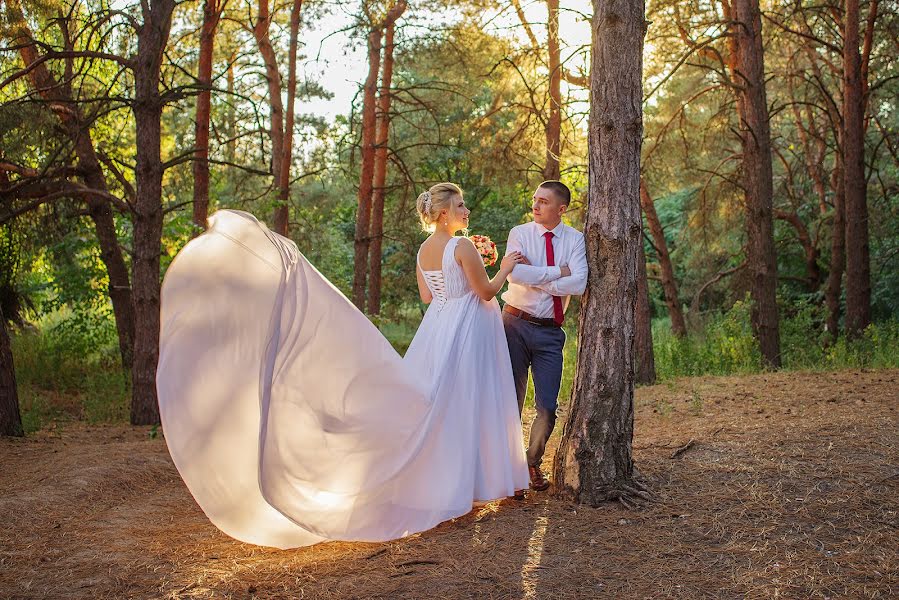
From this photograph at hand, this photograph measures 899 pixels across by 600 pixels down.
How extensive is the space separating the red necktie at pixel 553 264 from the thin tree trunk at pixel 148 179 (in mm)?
5010

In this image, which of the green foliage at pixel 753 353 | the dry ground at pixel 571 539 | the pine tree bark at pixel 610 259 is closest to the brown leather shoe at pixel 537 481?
the dry ground at pixel 571 539

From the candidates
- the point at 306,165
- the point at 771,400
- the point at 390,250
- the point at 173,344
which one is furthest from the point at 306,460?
the point at 390,250

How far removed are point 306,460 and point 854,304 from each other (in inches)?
509

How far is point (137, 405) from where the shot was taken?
9.92 m

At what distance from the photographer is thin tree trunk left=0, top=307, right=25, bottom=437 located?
8.66 metres

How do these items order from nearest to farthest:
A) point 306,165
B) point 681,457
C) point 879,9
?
point 681,457 < point 879,9 < point 306,165

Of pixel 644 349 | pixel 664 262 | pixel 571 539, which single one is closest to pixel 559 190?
pixel 571 539

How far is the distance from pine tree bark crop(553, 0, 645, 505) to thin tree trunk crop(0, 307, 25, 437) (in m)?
6.31

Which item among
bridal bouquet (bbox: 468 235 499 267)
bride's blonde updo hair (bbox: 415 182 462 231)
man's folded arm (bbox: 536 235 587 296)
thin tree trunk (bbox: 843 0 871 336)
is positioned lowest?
man's folded arm (bbox: 536 235 587 296)

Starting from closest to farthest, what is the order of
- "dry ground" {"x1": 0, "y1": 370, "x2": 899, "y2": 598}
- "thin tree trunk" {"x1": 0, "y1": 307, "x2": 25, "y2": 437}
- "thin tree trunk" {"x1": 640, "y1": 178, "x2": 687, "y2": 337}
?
1. "dry ground" {"x1": 0, "y1": 370, "x2": 899, "y2": 598}
2. "thin tree trunk" {"x1": 0, "y1": 307, "x2": 25, "y2": 437}
3. "thin tree trunk" {"x1": 640, "y1": 178, "x2": 687, "y2": 337}

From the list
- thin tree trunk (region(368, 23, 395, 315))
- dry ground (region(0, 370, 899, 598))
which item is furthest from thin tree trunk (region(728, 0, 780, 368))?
thin tree trunk (region(368, 23, 395, 315))

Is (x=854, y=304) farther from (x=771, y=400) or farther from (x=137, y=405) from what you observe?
(x=137, y=405)

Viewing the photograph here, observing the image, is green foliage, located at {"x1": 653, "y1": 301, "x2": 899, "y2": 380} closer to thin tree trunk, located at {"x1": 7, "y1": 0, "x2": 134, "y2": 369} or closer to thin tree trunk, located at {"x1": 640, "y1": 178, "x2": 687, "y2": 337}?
thin tree trunk, located at {"x1": 640, "y1": 178, "x2": 687, "y2": 337}

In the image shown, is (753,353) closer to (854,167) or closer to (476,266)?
(854,167)
